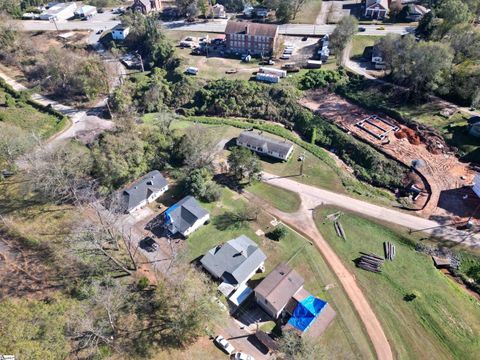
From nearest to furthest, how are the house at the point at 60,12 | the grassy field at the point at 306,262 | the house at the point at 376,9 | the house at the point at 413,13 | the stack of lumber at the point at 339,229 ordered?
the grassy field at the point at 306,262 < the stack of lumber at the point at 339,229 < the house at the point at 413,13 < the house at the point at 376,9 < the house at the point at 60,12

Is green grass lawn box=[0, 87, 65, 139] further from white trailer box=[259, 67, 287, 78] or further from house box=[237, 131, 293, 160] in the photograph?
white trailer box=[259, 67, 287, 78]

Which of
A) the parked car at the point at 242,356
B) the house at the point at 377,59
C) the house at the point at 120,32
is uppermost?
the house at the point at 120,32

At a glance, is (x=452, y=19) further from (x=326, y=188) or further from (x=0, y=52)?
(x=0, y=52)

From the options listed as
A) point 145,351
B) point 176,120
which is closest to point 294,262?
point 145,351

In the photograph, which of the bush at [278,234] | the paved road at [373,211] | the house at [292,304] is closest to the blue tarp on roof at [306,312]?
the house at [292,304]

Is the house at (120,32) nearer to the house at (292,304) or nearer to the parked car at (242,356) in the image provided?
the house at (292,304)

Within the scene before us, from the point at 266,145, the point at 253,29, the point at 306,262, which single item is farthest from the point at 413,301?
the point at 253,29

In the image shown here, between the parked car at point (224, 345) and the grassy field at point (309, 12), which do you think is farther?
the grassy field at point (309, 12)

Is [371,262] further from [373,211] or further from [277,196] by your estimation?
[277,196]

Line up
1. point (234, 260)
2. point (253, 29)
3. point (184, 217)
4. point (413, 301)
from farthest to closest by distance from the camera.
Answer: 1. point (253, 29)
2. point (184, 217)
3. point (234, 260)
4. point (413, 301)
